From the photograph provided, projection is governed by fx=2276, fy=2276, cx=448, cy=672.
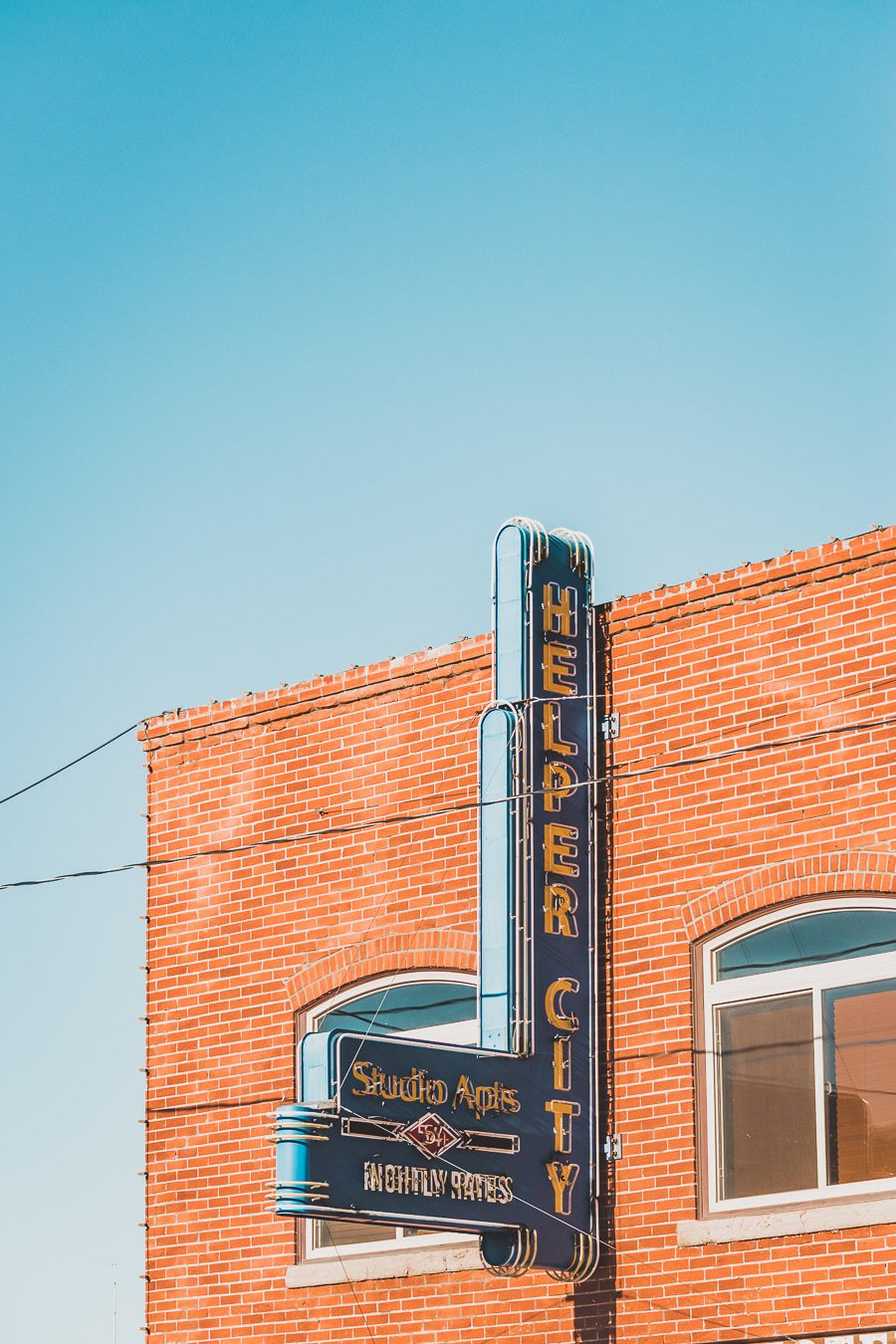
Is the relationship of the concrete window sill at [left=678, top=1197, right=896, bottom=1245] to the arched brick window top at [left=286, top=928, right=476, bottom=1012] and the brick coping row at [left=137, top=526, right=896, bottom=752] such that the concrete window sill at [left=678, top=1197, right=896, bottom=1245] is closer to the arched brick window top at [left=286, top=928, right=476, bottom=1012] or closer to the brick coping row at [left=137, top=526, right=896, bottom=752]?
the arched brick window top at [left=286, top=928, right=476, bottom=1012]

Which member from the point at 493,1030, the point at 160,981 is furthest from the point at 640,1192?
the point at 160,981

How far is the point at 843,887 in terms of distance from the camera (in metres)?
13.6

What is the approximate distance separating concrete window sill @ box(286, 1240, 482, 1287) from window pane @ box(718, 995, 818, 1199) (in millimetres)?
1886

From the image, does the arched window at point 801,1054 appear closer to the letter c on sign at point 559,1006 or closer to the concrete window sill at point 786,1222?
the concrete window sill at point 786,1222

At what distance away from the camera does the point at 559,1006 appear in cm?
1427

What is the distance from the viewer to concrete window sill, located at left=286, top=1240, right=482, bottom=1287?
1498cm

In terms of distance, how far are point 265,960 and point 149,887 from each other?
4.51 ft

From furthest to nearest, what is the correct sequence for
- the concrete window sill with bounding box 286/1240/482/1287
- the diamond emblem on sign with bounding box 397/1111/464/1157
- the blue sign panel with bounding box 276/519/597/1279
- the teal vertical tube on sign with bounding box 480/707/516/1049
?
1. the concrete window sill with bounding box 286/1240/482/1287
2. the teal vertical tube on sign with bounding box 480/707/516/1049
3. the diamond emblem on sign with bounding box 397/1111/464/1157
4. the blue sign panel with bounding box 276/519/597/1279

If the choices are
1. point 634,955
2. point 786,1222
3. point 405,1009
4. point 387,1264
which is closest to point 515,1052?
point 634,955

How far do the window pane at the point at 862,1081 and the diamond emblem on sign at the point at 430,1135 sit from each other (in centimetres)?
232

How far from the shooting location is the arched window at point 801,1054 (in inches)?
531

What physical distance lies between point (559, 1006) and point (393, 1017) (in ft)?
6.39

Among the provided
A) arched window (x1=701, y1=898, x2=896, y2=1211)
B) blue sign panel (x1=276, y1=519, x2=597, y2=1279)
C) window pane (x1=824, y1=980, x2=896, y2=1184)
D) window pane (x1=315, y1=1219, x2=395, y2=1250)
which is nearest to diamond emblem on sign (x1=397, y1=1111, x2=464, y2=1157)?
blue sign panel (x1=276, y1=519, x2=597, y2=1279)

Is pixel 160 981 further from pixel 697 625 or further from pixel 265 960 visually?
pixel 697 625
